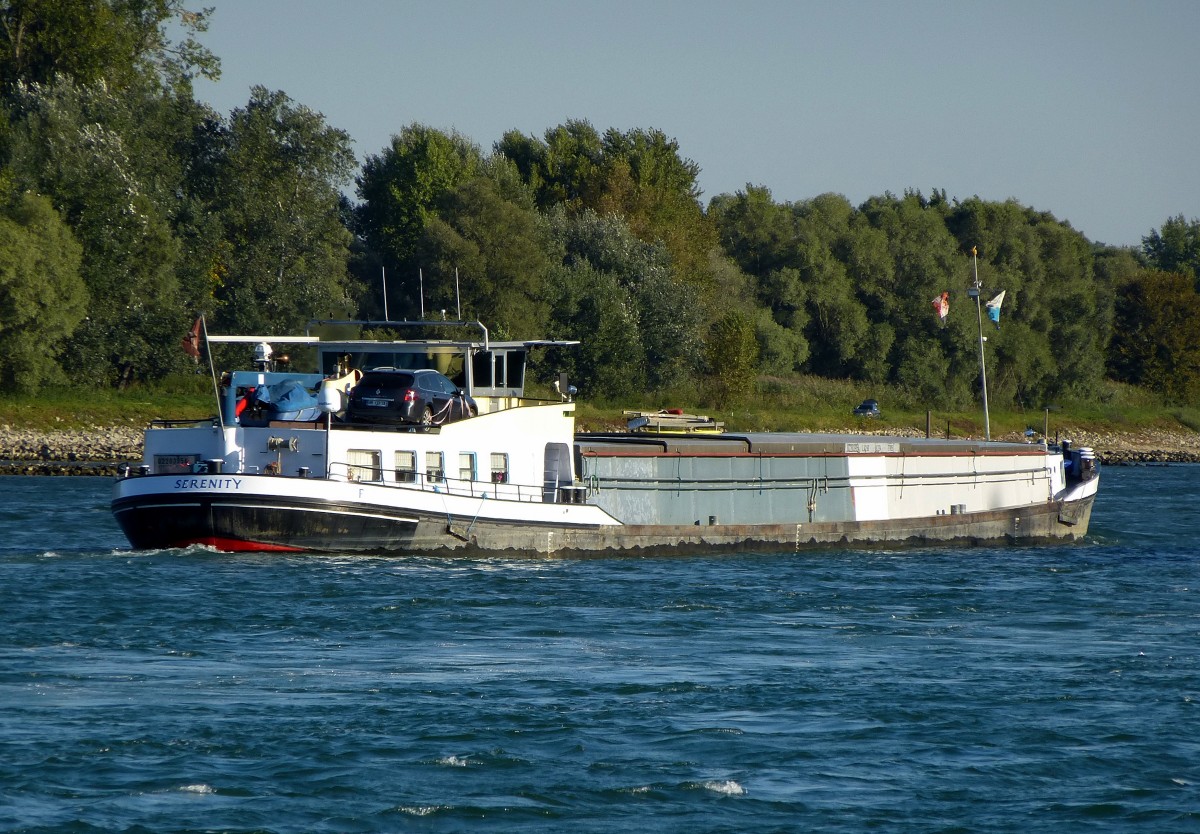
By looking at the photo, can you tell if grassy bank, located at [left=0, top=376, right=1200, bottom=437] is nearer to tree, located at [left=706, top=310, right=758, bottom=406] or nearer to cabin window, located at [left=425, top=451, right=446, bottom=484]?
tree, located at [left=706, top=310, right=758, bottom=406]

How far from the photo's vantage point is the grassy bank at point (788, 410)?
→ 2648 inches

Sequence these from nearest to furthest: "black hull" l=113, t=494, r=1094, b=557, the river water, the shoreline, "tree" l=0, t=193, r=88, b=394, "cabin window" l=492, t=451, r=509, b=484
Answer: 1. the river water
2. "black hull" l=113, t=494, r=1094, b=557
3. "cabin window" l=492, t=451, r=509, b=484
4. the shoreline
5. "tree" l=0, t=193, r=88, b=394

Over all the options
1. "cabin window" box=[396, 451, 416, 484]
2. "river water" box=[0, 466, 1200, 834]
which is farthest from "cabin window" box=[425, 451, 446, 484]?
"river water" box=[0, 466, 1200, 834]

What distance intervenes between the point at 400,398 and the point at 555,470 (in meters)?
4.18

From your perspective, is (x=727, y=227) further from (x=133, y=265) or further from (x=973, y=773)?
(x=973, y=773)

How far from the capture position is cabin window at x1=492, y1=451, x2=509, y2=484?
106 ft

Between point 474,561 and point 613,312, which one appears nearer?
point 474,561

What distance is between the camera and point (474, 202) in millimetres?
81625

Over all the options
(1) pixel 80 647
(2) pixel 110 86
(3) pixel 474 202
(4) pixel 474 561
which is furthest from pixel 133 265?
(1) pixel 80 647

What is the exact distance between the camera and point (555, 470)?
33188 mm

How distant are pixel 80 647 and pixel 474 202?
6260 cm

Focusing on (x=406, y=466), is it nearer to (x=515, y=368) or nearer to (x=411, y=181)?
(x=515, y=368)

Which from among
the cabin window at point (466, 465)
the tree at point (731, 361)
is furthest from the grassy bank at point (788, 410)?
the cabin window at point (466, 465)

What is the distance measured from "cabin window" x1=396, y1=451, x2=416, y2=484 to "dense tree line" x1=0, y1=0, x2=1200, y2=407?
616 inches
